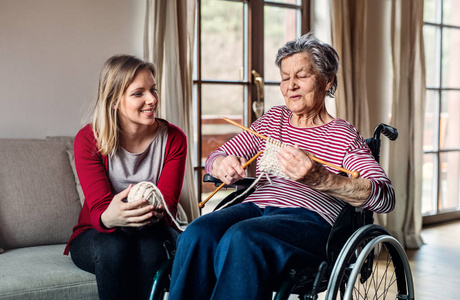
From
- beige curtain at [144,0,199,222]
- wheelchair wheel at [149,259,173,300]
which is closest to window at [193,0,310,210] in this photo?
beige curtain at [144,0,199,222]

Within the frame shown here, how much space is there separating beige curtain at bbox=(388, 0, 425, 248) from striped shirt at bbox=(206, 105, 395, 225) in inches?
86.9

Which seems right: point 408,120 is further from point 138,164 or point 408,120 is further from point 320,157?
point 138,164

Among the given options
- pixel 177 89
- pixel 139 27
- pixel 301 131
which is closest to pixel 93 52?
pixel 139 27

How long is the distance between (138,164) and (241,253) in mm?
642

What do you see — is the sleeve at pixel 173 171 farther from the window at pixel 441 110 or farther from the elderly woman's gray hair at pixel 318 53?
the window at pixel 441 110

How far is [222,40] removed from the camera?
3336 millimetres

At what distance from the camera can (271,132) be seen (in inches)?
76.5

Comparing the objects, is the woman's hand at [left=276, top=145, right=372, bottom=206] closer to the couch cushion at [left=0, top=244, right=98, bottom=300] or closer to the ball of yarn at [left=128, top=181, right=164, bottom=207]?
the ball of yarn at [left=128, top=181, right=164, bottom=207]

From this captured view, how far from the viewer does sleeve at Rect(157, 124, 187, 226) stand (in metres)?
1.88

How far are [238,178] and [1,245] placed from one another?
99cm

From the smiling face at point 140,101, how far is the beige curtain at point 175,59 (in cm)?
92

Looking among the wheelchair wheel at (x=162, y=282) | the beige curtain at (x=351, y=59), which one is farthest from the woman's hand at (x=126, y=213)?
the beige curtain at (x=351, y=59)

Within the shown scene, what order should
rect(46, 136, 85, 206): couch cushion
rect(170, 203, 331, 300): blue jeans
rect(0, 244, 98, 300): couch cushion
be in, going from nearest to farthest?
rect(170, 203, 331, 300): blue jeans, rect(0, 244, 98, 300): couch cushion, rect(46, 136, 85, 206): couch cushion

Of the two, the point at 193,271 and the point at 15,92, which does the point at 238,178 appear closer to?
the point at 193,271
